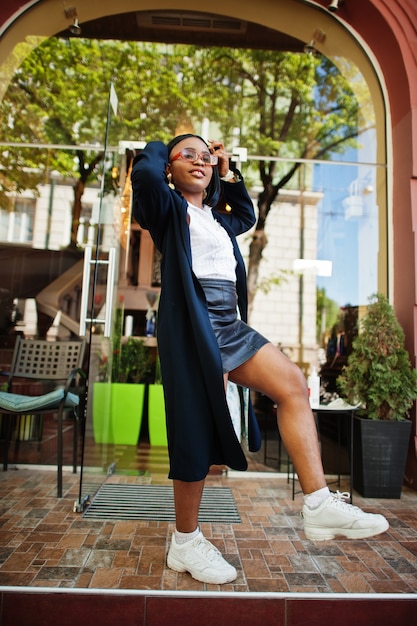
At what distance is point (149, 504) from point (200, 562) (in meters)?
1.15

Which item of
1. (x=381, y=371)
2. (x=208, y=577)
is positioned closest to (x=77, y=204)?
(x=381, y=371)

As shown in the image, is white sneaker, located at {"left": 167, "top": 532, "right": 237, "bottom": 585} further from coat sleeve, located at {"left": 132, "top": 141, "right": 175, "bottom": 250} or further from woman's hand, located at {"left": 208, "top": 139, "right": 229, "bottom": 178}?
woman's hand, located at {"left": 208, "top": 139, "right": 229, "bottom": 178}

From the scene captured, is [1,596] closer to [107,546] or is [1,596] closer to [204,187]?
[107,546]

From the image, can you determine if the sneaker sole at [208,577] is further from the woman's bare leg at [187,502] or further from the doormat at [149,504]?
the doormat at [149,504]

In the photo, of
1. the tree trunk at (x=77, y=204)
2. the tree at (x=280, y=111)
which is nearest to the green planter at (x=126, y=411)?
the tree at (x=280, y=111)

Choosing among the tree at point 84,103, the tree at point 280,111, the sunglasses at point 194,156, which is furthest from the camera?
the tree at point 280,111

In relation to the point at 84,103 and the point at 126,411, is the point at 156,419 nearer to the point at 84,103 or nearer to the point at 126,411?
the point at 126,411

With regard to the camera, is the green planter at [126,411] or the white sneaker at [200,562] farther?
the green planter at [126,411]

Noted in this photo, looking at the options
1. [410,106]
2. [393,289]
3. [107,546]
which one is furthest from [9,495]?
[410,106]

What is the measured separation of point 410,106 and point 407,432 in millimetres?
2501

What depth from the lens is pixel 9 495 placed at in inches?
122

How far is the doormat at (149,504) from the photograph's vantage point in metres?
2.76

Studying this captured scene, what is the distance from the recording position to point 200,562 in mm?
1928

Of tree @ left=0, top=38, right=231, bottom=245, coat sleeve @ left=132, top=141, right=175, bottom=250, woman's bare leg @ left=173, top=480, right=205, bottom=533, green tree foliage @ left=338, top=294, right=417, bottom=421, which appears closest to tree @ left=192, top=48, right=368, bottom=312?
tree @ left=0, top=38, right=231, bottom=245
